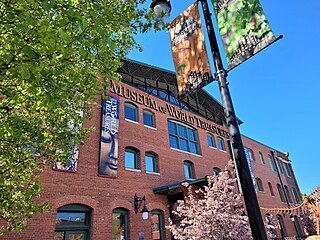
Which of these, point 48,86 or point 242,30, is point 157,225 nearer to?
point 48,86

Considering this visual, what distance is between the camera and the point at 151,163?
15578 mm

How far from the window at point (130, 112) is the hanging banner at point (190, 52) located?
1064 cm

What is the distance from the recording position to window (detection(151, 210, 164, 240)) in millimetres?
13505

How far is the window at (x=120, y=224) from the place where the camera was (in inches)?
462

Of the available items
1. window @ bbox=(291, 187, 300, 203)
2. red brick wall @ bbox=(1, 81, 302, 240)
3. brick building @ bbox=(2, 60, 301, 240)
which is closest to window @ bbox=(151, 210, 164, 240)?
brick building @ bbox=(2, 60, 301, 240)

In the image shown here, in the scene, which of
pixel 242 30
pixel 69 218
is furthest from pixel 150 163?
pixel 242 30

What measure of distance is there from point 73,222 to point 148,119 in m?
8.56

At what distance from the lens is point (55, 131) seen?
577cm

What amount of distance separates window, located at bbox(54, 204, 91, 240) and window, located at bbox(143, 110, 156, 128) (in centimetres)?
731

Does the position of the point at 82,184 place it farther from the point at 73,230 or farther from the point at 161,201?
the point at 161,201

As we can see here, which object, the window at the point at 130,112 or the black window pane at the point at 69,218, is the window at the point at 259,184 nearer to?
the window at the point at 130,112

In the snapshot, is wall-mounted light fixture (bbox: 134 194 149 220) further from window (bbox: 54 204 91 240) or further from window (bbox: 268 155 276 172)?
window (bbox: 268 155 276 172)

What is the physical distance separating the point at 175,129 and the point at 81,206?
393 inches

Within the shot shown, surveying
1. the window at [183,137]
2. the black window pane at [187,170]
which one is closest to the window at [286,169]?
the window at [183,137]
